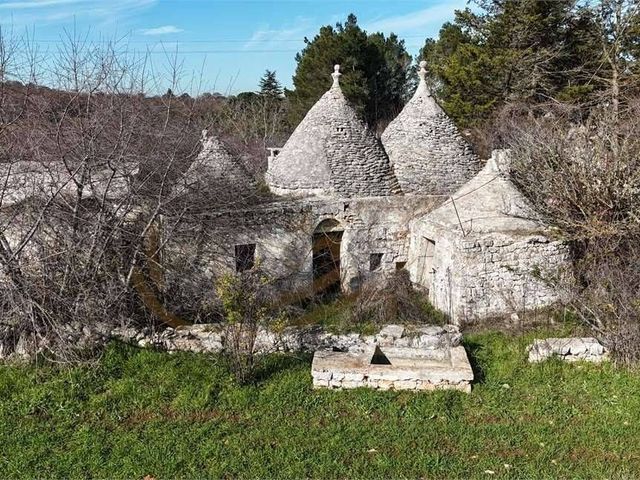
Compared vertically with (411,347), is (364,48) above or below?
above

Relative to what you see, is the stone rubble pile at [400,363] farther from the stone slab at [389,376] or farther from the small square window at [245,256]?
the small square window at [245,256]

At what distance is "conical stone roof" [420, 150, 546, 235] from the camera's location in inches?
371

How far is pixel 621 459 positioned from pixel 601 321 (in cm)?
252

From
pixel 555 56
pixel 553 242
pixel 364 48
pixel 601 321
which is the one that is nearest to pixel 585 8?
pixel 555 56

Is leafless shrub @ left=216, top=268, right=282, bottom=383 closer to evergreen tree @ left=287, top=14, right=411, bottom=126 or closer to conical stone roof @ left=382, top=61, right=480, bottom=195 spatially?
conical stone roof @ left=382, top=61, right=480, bottom=195

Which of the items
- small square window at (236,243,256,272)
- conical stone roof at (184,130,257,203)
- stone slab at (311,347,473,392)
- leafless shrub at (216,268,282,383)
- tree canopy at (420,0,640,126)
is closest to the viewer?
stone slab at (311,347,473,392)

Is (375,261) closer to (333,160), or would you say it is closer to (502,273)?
(333,160)

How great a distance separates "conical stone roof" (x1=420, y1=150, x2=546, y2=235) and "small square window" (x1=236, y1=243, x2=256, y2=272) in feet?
10.4

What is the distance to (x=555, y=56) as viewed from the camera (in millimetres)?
19656

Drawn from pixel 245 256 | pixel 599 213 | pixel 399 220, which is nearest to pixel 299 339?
pixel 245 256

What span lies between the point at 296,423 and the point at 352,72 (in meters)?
23.1

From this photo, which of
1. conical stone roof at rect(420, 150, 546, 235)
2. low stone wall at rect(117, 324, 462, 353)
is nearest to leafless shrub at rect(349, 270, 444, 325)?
low stone wall at rect(117, 324, 462, 353)

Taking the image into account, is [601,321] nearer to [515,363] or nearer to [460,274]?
[515,363]

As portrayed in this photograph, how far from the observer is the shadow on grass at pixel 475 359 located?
22.9 ft
